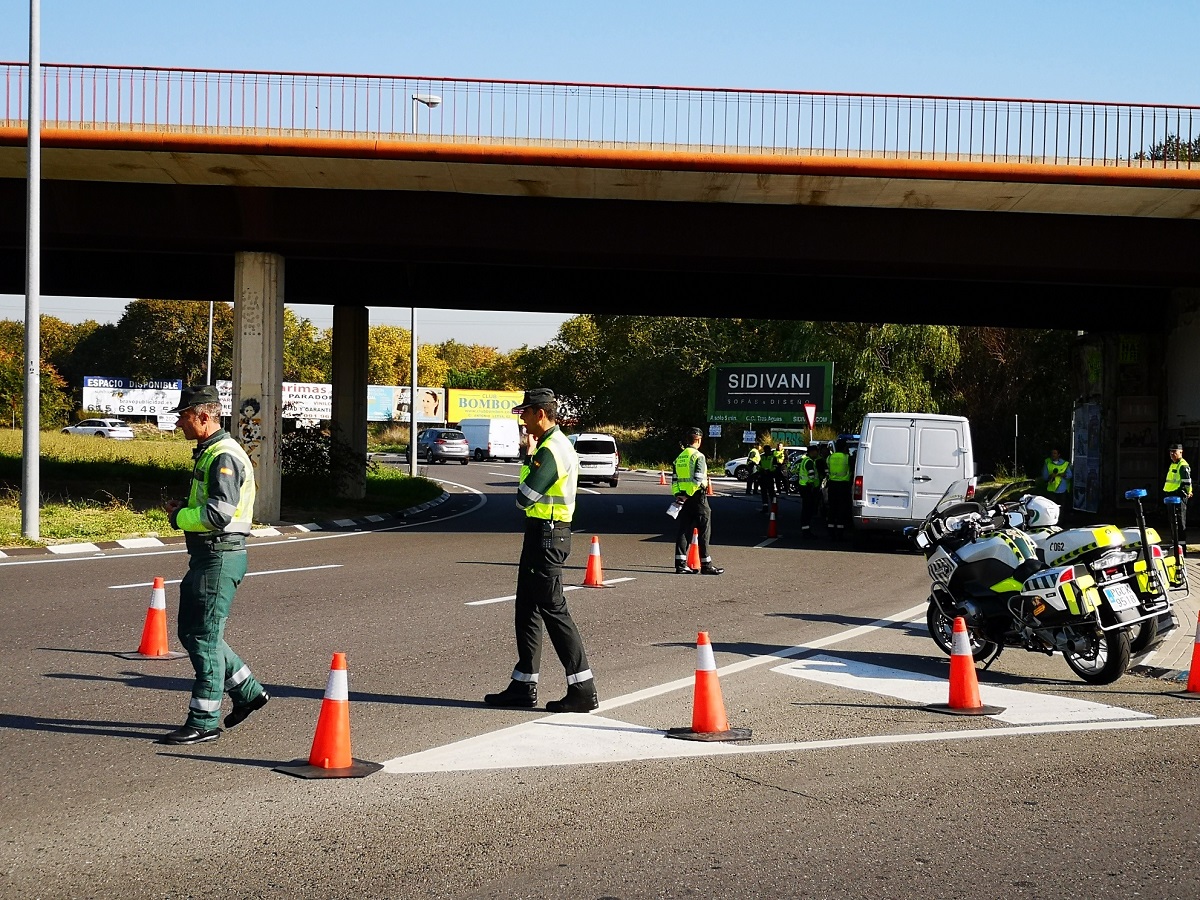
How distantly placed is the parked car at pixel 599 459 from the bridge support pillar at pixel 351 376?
15527 millimetres

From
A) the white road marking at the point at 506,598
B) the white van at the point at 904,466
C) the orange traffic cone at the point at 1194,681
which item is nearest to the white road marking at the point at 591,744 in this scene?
the orange traffic cone at the point at 1194,681

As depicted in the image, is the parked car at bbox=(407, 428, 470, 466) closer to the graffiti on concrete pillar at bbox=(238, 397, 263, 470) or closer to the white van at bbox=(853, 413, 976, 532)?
Answer: the graffiti on concrete pillar at bbox=(238, 397, 263, 470)

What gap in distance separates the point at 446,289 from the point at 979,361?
37.4 metres

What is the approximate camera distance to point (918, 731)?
7.67 meters

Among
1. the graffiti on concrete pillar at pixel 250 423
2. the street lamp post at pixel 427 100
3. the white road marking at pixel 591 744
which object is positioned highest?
the street lamp post at pixel 427 100

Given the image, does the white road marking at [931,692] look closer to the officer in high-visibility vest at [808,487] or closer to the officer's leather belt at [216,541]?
the officer's leather belt at [216,541]

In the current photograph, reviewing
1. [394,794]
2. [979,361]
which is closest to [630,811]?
[394,794]

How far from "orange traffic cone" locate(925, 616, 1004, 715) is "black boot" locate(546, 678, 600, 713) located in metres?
2.16

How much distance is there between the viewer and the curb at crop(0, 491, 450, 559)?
17.7 meters

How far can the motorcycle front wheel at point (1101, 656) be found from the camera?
920 centimetres

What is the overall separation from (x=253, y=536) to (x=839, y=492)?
10009 millimetres

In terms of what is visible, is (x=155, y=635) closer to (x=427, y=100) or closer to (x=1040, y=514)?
(x=1040, y=514)

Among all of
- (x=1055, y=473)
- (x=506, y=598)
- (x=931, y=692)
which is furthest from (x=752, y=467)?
(x=931, y=692)

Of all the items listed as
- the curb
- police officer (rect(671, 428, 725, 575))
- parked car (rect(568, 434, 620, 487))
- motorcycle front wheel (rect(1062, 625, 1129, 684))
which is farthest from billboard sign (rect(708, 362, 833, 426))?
motorcycle front wheel (rect(1062, 625, 1129, 684))
